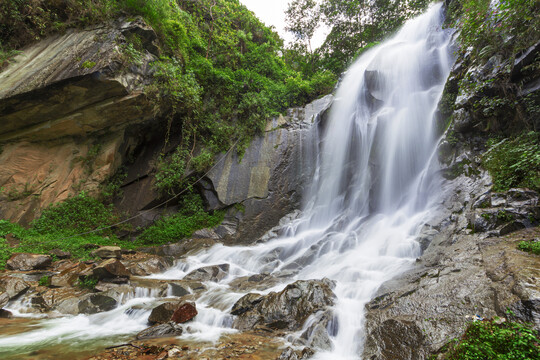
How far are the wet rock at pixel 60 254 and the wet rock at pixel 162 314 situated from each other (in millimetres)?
4798

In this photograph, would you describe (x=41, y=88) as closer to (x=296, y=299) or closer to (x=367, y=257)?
(x=296, y=299)

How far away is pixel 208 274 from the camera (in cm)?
691

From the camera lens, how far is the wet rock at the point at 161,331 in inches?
151

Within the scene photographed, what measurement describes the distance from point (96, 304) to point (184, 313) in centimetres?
199

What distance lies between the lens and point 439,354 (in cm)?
259

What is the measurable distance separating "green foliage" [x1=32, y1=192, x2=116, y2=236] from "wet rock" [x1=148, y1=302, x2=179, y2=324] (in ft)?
23.7

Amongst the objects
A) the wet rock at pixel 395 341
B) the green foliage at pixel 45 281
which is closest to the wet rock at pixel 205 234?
the green foliage at pixel 45 281

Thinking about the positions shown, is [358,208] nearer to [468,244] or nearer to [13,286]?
[468,244]

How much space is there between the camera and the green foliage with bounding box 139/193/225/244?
32.3ft

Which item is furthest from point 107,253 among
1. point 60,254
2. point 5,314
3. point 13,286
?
point 5,314

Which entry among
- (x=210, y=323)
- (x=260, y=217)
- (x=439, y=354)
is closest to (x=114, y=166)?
(x=260, y=217)

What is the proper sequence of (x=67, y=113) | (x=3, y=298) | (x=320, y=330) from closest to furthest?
(x=320, y=330)
(x=3, y=298)
(x=67, y=113)

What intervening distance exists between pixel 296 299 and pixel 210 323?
1.62 meters

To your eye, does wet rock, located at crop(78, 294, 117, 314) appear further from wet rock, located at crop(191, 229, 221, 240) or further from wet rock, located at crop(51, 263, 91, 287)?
wet rock, located at crop(191, 229, 221, 240)
